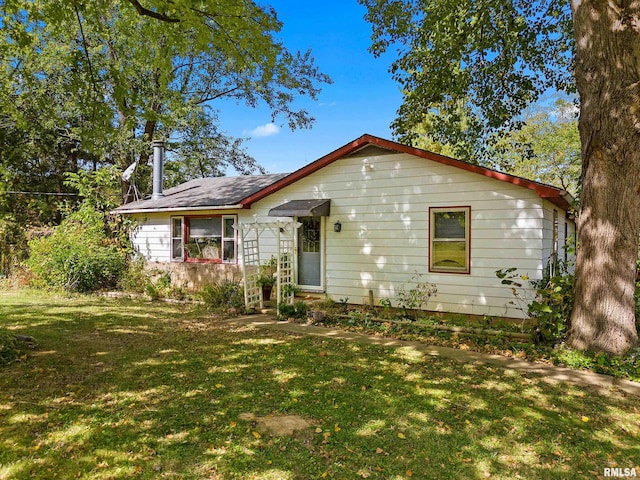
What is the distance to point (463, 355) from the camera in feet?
20.1

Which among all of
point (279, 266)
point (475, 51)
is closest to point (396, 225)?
point (279, 266)

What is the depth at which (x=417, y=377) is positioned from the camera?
5074mm

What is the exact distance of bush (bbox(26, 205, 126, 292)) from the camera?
38.0 feet

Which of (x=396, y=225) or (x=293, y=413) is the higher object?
(x=396, y=225)

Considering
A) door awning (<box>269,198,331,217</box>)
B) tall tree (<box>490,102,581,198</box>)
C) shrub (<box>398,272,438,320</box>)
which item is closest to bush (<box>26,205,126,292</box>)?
→ door awning (<box>269,198,331,217</box>)

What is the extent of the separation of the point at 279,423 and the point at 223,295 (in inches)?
262

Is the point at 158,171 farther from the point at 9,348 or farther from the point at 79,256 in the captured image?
the point at 9,348

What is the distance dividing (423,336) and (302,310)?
9.46 ft

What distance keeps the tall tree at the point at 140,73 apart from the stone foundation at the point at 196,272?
3.93 meters

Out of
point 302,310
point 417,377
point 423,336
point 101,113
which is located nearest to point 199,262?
point 302,310

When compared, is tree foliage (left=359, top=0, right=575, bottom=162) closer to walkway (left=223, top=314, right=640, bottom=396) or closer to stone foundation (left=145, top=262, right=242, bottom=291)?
stone foundation (left=145, top=262, right=242, bottom=291)

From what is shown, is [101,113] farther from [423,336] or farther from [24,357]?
[423,336]

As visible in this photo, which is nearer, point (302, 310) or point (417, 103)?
point (302, 310)

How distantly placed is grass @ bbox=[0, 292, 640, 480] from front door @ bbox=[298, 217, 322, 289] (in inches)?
150
